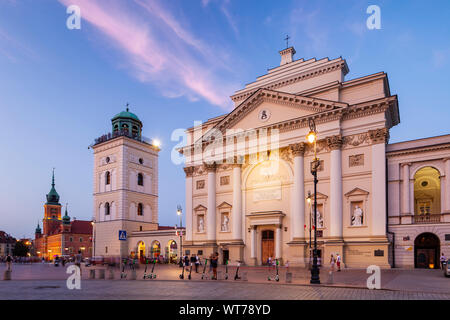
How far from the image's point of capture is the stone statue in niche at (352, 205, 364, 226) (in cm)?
3316

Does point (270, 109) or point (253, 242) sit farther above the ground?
point (270, 109)

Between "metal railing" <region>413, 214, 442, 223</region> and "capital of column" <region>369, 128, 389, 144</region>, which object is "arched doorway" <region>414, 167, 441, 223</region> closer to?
"metal railing" <region>413, 214, 442, 223</region>

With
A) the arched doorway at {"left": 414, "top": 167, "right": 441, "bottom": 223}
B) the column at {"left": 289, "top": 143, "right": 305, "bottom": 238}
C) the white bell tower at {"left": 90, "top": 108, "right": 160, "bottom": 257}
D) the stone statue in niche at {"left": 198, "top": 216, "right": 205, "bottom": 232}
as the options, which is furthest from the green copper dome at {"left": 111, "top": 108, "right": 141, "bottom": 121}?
the arched doorway at {"left": 414, "top": 167, "right": 441, "bottom": 223}

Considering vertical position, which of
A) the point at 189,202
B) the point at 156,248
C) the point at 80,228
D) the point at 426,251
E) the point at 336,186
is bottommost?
the point at 80,228

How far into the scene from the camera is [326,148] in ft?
118

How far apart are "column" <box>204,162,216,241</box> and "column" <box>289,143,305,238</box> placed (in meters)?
9.82

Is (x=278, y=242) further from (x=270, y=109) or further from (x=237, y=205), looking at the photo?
(x=270, y=109)

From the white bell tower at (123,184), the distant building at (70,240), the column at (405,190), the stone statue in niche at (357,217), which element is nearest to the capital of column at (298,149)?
the stone statue in niche at (357,217)

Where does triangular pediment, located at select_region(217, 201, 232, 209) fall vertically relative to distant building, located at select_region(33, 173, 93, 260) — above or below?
above

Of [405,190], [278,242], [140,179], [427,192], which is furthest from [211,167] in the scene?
[140,179]

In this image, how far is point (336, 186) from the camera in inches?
1352

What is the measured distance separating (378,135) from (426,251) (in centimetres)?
1044
